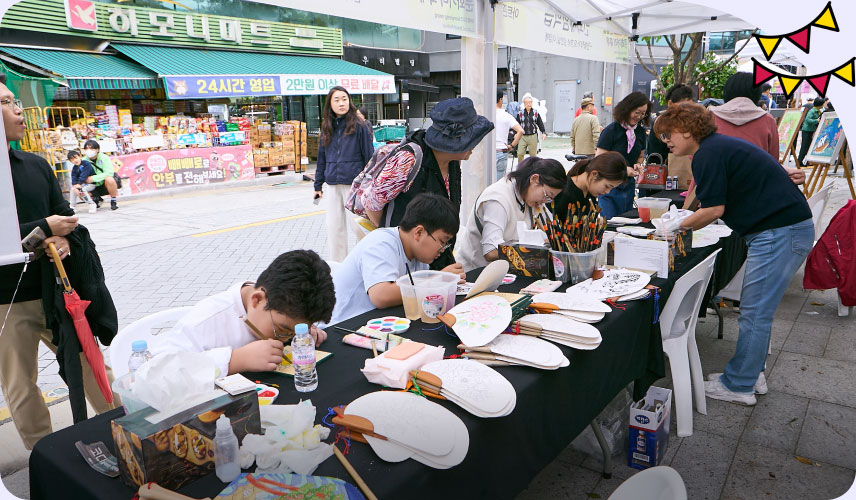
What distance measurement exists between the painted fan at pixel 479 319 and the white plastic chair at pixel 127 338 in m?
1.07

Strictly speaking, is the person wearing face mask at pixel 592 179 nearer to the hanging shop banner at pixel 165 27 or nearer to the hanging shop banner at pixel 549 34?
the hanging shop banner at pixel 549 34

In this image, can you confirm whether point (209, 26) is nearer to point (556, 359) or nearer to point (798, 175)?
point (798, 175)

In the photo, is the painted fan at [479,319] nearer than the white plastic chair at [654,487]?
No

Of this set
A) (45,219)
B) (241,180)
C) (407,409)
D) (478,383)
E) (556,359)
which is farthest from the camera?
(241,180)

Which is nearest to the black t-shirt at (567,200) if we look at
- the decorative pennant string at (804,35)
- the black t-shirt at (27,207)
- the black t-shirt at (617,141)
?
the black t-shirt at (617,141)

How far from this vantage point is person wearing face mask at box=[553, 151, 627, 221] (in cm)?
333

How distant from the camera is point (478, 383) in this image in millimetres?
1517

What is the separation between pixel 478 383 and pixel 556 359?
31 cm

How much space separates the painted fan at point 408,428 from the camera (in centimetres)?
125

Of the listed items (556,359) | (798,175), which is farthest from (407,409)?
(798,175)

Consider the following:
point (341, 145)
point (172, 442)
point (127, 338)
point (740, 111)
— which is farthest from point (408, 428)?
point (341, 145)

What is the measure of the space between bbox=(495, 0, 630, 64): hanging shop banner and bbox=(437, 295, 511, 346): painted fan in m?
3.73

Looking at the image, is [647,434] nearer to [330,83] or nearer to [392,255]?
[392,255]

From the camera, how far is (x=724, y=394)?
311 cm
